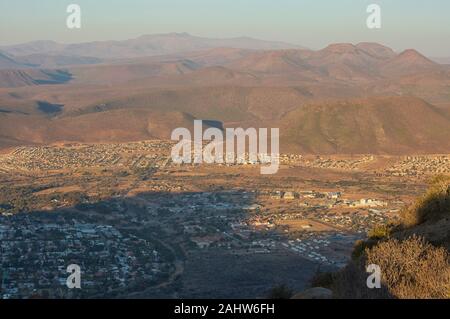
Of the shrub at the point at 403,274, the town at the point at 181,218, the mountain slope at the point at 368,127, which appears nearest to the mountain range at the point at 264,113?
the mountain slope at the point at 368,127

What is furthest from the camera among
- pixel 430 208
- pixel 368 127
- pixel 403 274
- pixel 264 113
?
pixel 264 113

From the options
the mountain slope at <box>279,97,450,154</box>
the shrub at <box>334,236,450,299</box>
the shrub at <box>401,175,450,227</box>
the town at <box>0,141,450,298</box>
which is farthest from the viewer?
the mountain slope at <box>279,97,450,154</box>

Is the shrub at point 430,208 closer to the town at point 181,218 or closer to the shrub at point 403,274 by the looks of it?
the town at point 181,218

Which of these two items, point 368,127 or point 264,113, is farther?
point 264,113

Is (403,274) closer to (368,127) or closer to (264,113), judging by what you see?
(368,127)

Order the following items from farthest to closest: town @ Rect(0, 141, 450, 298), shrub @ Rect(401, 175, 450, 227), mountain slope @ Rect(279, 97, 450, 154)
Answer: mountain slope @ Rect(279, 97, 450, 154), town @ Rect(0, 141, 450, 298), shrub @ Rect(401, 175, 450, 227)

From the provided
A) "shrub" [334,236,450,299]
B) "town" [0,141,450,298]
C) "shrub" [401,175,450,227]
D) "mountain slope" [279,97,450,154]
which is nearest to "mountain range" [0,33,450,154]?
"mountain slope" [279,97,450,154]

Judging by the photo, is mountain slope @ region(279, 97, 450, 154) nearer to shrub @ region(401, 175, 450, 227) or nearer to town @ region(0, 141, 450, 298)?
town @ region(0, 141, 450, 298)

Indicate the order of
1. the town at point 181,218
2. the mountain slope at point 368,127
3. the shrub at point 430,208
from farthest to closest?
the mountain slope at point 368,127, the town at point 181,218, the shrub at point 430,208

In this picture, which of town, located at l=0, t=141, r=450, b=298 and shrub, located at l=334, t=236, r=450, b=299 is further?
town, located at l=0, t=141, r=450, b=298

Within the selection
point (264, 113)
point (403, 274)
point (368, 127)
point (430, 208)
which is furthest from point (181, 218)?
point (264, 113)

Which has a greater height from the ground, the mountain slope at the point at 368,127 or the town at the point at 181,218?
the mountain slope at the point at 368,127
